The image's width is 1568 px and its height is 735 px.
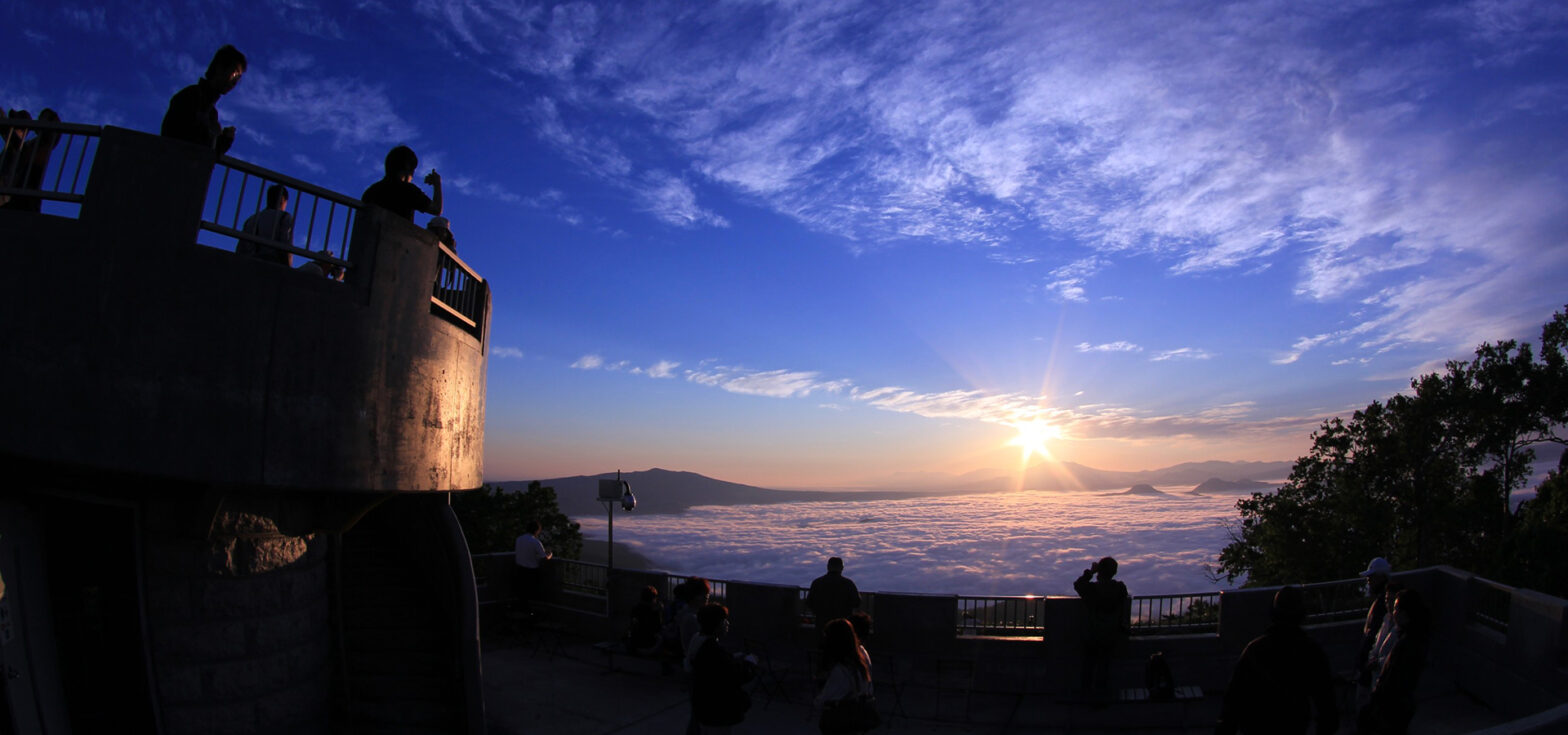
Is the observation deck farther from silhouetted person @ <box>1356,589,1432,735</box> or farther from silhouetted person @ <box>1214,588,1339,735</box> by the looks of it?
silhouetted person @ <box>1356,589,1432,735</box>

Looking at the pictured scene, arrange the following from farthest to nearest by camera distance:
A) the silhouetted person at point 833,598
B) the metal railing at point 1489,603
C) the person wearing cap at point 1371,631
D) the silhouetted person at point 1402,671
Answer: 1. the metal railing at point 1489,603
2. the silhouetted person at point 833,598
3. the person wearing cap at point 1371,631
4. the silhouetted person at point 1402,671

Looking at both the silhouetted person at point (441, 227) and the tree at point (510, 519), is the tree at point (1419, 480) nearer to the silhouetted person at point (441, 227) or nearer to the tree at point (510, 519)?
the tree at point (510, 519)

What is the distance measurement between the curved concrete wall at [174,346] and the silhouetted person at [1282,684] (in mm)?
7010

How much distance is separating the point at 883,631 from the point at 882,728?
178cm

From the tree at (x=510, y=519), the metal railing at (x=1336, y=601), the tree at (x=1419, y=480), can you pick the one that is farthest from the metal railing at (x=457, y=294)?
the tree at (x=1419, y=480)

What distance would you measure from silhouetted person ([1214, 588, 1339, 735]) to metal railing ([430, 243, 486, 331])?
7.62 m

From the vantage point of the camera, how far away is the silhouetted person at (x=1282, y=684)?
4586 millimetres

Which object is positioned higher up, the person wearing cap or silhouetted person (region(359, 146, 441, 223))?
silhouetted person (region(359, 146, 441, 223))

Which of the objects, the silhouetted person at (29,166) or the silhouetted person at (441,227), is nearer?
the silhouetted person at (29,166)

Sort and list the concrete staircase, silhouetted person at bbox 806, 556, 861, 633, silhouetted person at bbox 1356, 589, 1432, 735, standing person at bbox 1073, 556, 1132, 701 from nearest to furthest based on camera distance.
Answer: silhouetted person at bbox 1356, 589, 1432, 735 → the concrete staircase → silhouetted person at bbox 806, 556, 861, 633 → standing person at bbox 1073, 556, 1132, 701

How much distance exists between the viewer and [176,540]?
6.11m

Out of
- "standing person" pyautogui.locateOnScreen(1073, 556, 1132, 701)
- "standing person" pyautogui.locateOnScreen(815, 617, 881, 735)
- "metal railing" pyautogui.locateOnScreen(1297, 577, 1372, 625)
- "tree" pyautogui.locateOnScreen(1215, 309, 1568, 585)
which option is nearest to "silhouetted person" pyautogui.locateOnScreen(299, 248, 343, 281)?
"standing person" pyautogui.locateOnScreen(815, 617, 881, 735)

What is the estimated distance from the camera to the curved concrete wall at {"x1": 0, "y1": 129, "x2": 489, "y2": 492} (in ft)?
17.2

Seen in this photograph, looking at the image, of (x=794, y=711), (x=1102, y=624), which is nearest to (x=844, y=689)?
(x=794, y=711)
